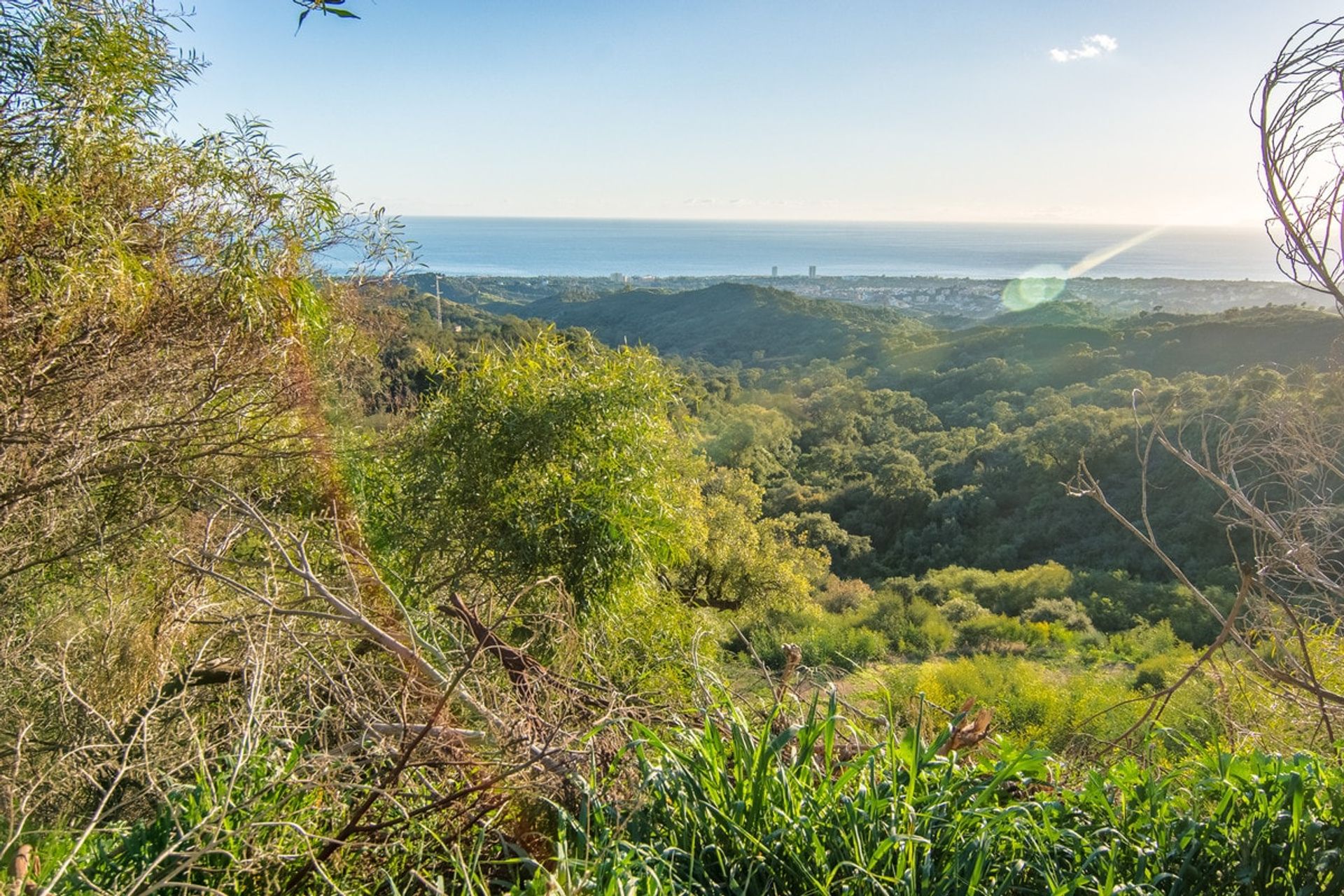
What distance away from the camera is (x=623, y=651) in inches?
200

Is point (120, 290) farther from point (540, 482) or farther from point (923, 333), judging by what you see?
point (923, 333)

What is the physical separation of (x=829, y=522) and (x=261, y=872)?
26.5 meters

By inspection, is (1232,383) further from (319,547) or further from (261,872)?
(319,547)

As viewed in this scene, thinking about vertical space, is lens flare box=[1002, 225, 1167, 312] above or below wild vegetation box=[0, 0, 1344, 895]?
above

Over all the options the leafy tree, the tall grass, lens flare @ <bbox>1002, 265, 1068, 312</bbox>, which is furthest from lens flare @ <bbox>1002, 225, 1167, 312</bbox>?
the tall grass

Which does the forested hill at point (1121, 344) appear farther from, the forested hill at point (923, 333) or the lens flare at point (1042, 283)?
the lens flare at point (1042, 283)

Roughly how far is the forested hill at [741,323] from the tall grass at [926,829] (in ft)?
162

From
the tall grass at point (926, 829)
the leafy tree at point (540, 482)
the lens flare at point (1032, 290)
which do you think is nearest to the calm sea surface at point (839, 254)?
the lens flare at point (1032, 290)

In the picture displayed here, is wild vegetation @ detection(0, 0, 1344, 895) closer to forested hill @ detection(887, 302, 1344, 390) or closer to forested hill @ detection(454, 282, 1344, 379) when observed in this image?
forested hill @ detection(887, 302, 1344, 390)

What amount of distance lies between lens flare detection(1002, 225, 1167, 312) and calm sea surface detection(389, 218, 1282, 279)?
1.35m

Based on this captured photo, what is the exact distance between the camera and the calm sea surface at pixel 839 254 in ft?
266

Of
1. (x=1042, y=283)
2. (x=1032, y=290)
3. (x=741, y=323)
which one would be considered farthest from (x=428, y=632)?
(x=1042, y=283)

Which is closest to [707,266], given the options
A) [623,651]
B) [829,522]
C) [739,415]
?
[739,415]

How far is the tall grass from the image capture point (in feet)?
4.92
